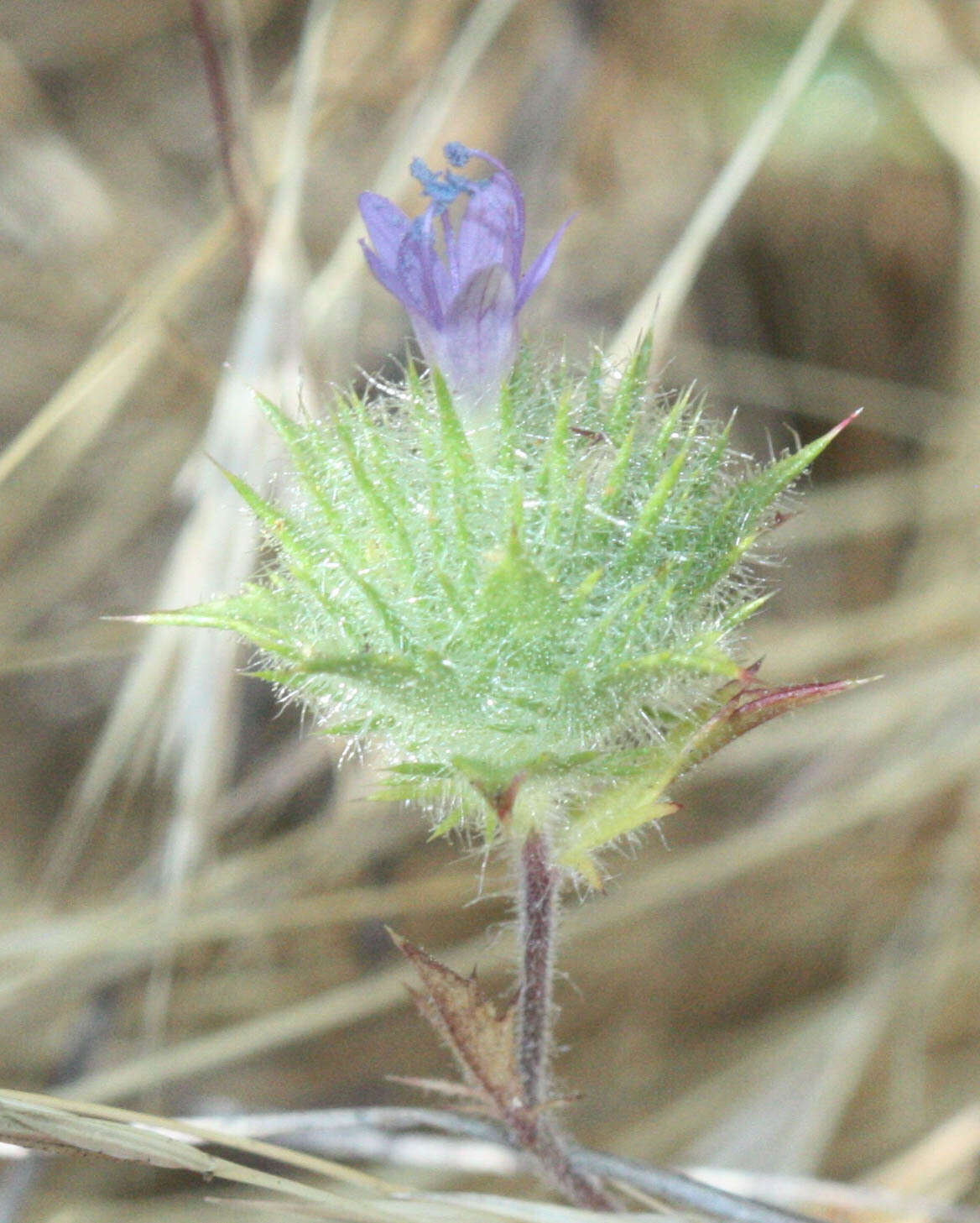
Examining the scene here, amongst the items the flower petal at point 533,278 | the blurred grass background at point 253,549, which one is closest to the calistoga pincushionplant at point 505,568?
the flower petal at point 533,278

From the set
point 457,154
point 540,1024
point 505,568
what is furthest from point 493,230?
point 540,1024

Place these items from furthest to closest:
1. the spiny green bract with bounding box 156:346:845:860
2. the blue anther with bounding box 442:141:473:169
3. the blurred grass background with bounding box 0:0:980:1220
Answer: the blurred grass background with bounding box 0:0:980:1220 → the blue anther with bounding box 442:141:473:169 → the spiny green bract with bounding box 156:346:845:860

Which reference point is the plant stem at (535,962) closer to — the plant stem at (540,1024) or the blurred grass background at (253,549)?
the plant stem at (540,1024)

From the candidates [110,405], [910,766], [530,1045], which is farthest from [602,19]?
[530,1045]

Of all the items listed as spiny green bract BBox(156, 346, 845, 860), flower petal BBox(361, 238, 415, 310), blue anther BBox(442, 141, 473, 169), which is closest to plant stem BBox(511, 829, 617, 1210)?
spiny green bract BBox(156, 346, 845, 860)

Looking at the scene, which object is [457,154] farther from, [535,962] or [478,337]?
[535,962]

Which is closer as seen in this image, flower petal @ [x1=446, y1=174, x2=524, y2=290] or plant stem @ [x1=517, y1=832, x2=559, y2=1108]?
flower petal @ [x1=446, y1=174, x2=524, y2=290]

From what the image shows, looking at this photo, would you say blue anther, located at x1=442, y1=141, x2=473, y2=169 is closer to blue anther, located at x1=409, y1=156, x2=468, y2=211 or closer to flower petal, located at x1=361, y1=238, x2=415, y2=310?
blue anther, located at x1=409, y1=156, x2=468, y2=211
